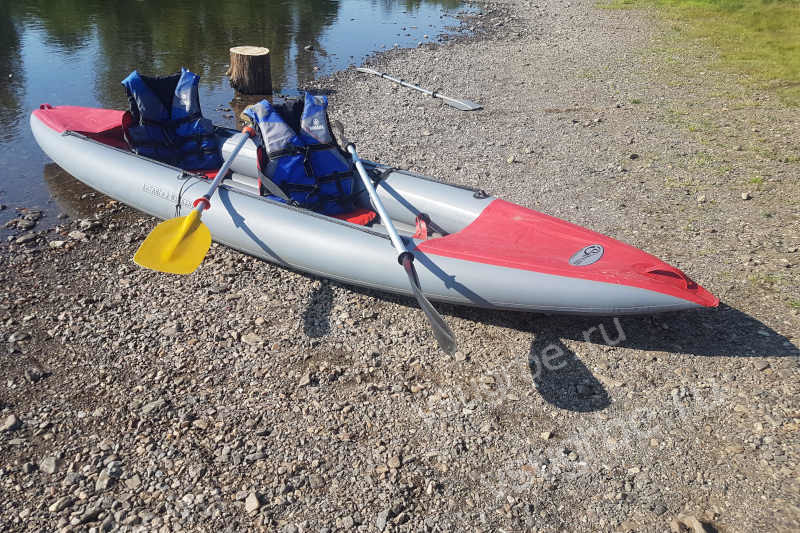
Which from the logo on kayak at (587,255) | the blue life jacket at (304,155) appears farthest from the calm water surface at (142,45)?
the logo on kayak at (587,255)

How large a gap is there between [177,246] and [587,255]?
3.17 meters

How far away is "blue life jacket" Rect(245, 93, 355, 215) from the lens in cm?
531

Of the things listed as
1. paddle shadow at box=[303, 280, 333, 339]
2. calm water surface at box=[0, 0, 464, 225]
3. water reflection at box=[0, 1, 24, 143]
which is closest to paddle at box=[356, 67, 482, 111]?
calm water surface at box=[0, 0, 464, 225]

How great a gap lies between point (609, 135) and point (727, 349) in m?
4.69

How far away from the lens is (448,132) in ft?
27.7

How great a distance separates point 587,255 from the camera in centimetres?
424

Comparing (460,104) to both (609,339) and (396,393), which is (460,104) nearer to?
(609,339)

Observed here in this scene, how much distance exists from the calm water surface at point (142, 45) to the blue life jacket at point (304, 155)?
2.67 m

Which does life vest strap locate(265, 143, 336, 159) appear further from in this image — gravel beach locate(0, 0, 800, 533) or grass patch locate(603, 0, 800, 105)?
grass patch locate(603, 0, 800, 105)

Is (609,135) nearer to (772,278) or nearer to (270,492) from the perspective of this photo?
(772,278)

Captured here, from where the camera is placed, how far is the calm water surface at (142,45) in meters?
7.59

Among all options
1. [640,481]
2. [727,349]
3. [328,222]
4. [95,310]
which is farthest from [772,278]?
[95,310]

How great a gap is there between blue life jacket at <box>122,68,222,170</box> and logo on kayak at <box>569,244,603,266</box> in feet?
13.9

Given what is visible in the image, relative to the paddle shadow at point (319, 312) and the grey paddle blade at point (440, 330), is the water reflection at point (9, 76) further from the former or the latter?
the grey paddle blade at point (440, 330)
